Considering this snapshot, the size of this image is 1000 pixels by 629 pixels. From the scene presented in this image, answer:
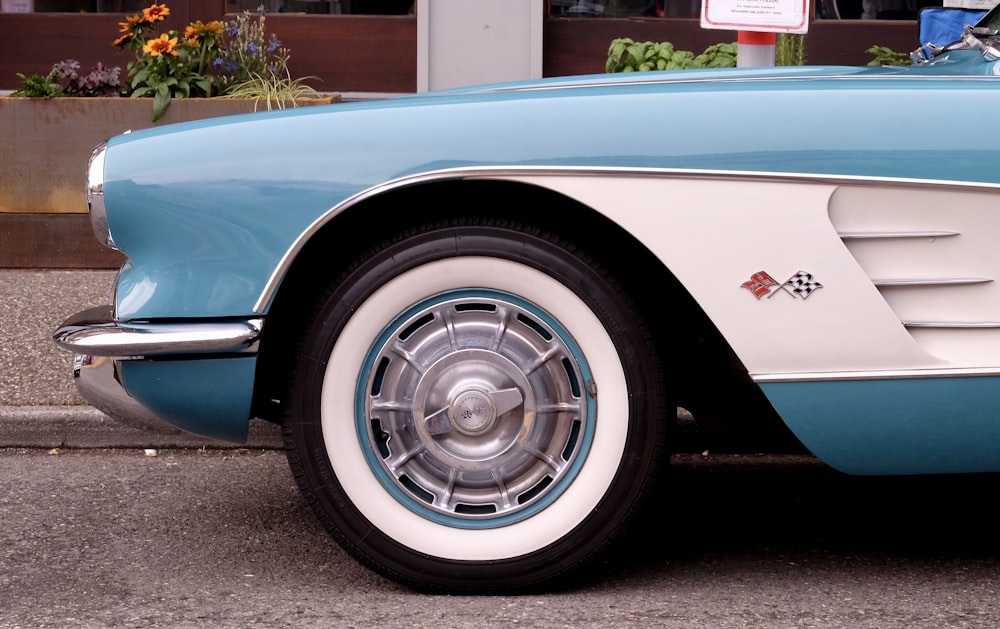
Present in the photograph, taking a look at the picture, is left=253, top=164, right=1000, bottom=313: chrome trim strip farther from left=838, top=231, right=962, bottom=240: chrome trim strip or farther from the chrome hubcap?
the chrome hubcap

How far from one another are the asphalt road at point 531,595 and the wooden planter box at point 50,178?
3006 mm

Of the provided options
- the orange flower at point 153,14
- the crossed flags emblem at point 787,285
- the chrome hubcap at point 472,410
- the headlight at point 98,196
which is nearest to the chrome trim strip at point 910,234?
the crossed flags emblem at point 787,285

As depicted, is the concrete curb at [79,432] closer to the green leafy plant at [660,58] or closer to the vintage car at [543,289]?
the vintage car at [543,289]

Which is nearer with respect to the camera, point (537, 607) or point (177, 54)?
point (537, 607)

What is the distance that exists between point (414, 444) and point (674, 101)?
3.05ft

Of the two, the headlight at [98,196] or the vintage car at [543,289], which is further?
the headlight at [98,196]

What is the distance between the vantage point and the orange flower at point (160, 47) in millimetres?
7168

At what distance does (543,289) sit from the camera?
2.84 metres

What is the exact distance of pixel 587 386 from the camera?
9.35ft

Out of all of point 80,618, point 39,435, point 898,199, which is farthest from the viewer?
point 39,435

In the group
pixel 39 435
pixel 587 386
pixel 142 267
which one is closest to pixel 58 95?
pixel 39 435

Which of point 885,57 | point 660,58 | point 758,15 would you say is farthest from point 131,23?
point 885,57

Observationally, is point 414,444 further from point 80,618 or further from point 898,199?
point 898,199

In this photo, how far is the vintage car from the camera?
8.83 ft
